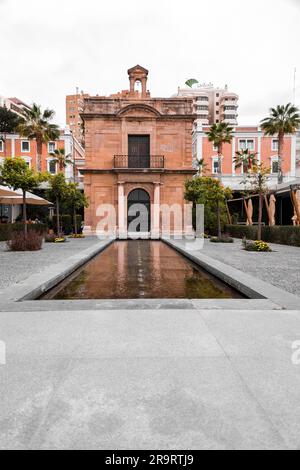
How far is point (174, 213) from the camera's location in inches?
1157

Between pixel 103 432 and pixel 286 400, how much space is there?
1193 millimetres

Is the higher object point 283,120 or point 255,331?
point 283,120

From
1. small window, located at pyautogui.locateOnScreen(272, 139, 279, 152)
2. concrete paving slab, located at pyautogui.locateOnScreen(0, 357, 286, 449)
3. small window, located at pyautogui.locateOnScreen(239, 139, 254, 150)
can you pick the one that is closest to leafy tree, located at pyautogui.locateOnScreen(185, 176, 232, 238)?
concrete paving slab, located at pyautogui.locateOnScreen(0, 357, 286, 449)

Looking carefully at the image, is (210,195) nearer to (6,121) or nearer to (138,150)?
(138,150)

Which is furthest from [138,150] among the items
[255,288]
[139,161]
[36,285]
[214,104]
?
[214,104]

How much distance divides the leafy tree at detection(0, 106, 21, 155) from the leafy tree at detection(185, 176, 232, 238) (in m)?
33.6

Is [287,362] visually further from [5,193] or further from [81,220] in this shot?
[81,220]

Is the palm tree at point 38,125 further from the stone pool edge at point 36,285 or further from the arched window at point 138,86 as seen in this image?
the stone pool edge at point 36,285

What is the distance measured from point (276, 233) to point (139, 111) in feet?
53.0

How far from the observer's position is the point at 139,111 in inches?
1146

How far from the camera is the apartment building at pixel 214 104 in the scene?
9881cm

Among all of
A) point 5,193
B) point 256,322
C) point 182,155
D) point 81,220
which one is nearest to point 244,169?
point 182,155

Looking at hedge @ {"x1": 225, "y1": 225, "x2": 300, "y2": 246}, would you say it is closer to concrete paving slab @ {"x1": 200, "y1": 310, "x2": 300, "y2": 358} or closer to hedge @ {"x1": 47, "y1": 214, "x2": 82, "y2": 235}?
concrete paving slab @ {"x1": 200, "y1": 310, "x2": 300, "y2": 358}

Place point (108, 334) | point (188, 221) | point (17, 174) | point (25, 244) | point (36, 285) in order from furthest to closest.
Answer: point (188, 221) → point (17, 174) → point (25, 244) → point (36, 285) → point (108, 334)
